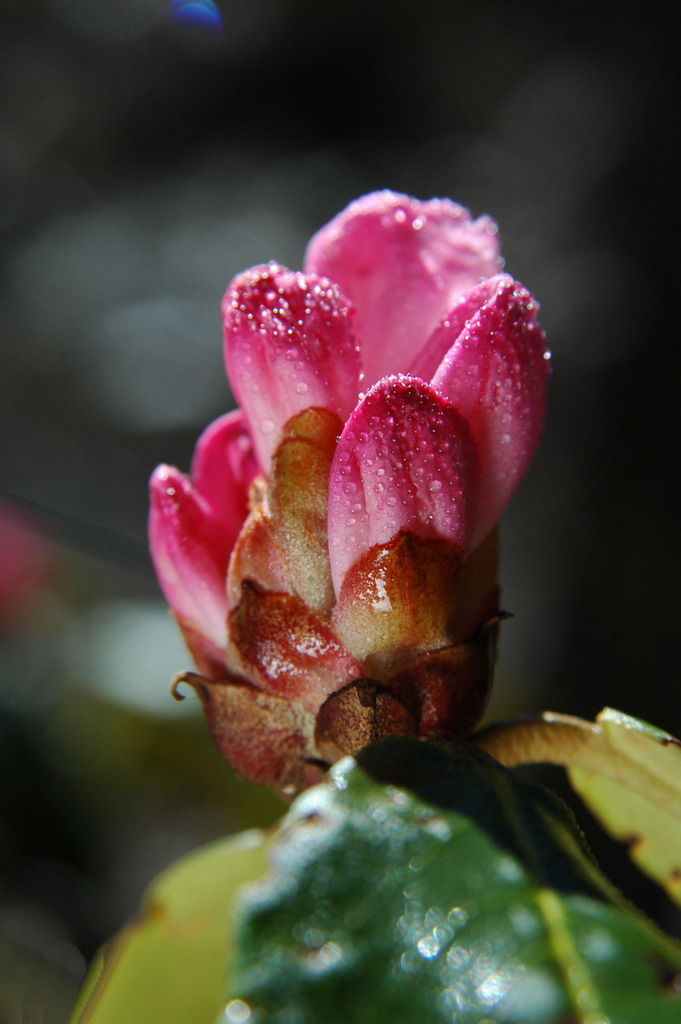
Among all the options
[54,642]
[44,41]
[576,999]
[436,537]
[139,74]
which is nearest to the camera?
[576,999]

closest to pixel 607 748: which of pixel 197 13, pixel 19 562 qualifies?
pixel 19 562

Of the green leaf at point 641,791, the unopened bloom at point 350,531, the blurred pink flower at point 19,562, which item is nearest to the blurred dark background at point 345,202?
the blurred pink flower at point 19,562

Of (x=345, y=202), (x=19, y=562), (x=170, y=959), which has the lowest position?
(x=19, y=562)

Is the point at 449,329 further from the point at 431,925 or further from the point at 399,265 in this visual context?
the point at 431,925

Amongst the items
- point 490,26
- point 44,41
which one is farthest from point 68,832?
point 490,26

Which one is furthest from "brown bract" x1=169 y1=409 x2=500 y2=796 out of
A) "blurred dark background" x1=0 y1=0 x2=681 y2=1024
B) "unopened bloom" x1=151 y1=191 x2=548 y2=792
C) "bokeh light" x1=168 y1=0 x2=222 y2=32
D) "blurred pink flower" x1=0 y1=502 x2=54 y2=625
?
"bokeh light" x1=168 y1=0 x2=222 y2=32

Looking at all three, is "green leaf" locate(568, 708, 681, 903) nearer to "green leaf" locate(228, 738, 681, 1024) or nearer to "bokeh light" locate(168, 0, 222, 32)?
"green leaf" locate(228, 738, 681, 1024)

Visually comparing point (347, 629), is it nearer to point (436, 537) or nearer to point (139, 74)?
point (436, 537)
